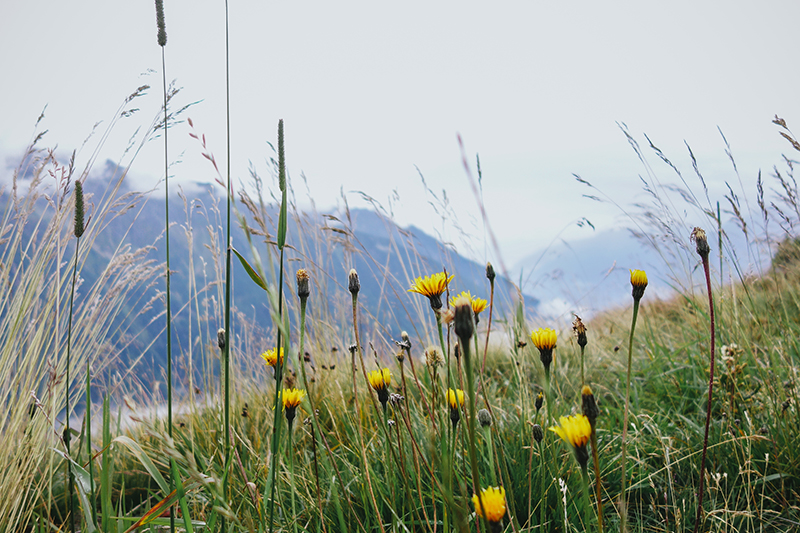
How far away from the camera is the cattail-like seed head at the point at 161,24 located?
0.92 meters

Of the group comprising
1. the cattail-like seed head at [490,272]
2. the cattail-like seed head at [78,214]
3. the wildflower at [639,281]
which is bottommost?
the wildflower at [639,281]

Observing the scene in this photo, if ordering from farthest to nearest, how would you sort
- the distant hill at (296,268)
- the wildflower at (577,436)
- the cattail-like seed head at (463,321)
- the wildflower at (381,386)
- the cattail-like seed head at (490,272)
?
the distant hill at (296,268)
the cattail-like seed head at (490,272)
the wildflower at (381,386)
the wildflower at (577,436)
the cattail-like seed head at (463,321)

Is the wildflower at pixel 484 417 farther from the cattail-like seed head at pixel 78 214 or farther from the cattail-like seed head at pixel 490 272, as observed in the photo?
the cattail-like seed head at pixel 78 214

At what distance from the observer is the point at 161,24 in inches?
36.5

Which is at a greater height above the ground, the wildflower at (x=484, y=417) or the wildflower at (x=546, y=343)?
the wildflower at (x=546, y=343)

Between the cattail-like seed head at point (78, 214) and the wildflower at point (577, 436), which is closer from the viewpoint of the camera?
the wildflower at point (577, 436)

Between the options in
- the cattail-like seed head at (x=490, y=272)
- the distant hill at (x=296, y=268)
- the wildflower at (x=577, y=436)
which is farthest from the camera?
the distant hill at (x=296, y=268)

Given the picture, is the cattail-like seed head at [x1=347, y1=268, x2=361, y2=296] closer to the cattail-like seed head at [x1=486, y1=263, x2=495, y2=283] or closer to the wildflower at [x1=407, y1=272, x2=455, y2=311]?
the wildflower at [x1=407, y1=272, x2=455, y2=311]

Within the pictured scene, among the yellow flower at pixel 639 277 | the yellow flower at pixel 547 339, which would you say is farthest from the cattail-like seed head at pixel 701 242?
the yellow flower at pixel 547 339

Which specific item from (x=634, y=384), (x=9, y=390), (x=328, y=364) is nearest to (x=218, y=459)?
(x=328, y=364)

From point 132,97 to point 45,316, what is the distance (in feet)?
3.02

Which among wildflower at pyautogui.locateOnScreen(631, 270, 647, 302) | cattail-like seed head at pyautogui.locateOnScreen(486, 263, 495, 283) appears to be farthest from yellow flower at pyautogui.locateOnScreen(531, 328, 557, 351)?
cattail-like seed head at pyautogui.locateOnScreen(486, 263, 495, 283)

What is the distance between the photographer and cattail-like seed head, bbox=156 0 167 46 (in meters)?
0.92

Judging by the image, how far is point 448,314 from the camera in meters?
0.60
